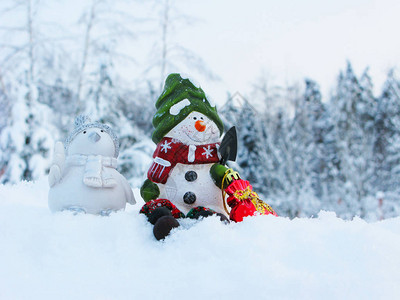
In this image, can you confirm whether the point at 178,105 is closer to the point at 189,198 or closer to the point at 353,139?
the point at 189,198

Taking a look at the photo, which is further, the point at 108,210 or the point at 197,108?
the point at 197,108

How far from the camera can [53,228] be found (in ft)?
6.02

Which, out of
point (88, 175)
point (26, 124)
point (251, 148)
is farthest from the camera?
point (251, 148)

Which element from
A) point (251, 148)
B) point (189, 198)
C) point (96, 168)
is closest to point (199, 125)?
point (189, 198)

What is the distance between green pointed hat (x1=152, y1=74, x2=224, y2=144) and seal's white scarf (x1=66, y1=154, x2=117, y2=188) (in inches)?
17.3

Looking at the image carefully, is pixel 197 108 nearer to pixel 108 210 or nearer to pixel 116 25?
pixel 108 210

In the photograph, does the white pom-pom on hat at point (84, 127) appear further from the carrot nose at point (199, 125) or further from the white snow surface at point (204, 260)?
the white snow surface at point (204, 260)

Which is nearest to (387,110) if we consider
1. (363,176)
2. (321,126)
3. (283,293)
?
(321,126)

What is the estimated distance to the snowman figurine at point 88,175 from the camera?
87.6 inches

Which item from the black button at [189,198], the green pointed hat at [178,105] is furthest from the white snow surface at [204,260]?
the green pointed hat at [178,105]

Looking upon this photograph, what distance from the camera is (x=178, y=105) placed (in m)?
2.57

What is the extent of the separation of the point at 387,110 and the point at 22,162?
1567cm

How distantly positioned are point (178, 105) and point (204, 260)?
4.43 feet

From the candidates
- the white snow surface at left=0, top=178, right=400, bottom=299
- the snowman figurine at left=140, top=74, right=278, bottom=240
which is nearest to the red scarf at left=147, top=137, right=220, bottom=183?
the snowman figurine at left=140, top=74, right=278, bottom=240
